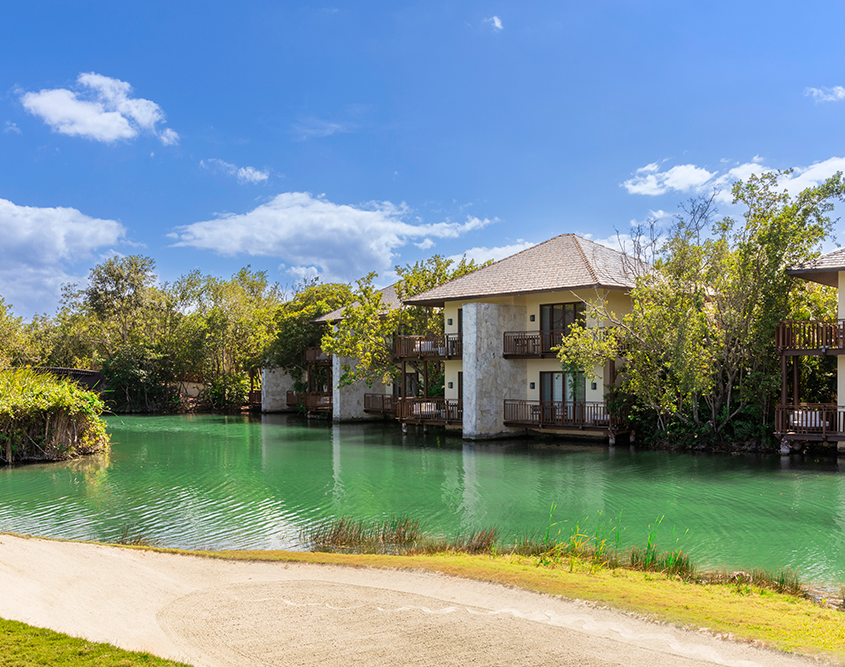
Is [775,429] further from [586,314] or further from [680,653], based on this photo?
[680,653]

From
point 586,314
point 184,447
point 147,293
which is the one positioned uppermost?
point 147,293

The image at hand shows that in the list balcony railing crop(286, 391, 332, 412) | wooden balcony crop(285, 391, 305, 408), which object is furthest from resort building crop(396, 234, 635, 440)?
wooden balcony crop(285, 391, 305, 408)

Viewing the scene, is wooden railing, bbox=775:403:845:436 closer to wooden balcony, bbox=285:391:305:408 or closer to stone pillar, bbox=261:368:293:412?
wooden balcony, bbox=285:391:305:408

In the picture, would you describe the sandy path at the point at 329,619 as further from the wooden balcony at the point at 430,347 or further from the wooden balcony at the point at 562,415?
the wooden balcony at the point at 430,347

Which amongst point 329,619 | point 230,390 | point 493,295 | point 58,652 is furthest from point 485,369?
point 230,390

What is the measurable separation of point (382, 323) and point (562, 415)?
33.7ft

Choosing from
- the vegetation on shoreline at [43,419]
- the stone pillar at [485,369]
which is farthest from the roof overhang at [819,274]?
the vegetation on shoreline at [43,419]

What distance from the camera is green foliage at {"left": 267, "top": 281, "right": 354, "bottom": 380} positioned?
1577 inches

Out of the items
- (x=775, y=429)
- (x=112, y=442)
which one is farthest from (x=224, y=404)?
(x=775, y=429)

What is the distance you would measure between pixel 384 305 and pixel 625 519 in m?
21.4

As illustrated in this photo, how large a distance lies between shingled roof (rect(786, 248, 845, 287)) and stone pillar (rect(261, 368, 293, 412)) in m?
31.2

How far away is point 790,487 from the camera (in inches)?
648

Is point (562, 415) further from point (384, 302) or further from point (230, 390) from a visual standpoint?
point (230, 390)

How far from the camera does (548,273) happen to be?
87.4 ft
